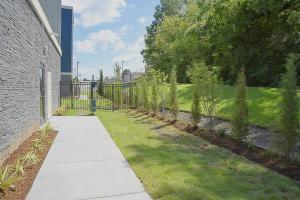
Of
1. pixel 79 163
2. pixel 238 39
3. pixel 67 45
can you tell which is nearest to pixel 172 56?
pixel 67 45

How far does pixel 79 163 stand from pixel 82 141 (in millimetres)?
2362

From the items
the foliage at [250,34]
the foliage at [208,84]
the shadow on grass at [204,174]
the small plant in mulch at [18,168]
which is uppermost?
the foliage at [250,34]

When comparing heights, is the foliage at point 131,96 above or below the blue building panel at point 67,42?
below

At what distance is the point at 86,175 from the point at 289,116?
402cm

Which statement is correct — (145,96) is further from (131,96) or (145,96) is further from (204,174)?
(204,174)

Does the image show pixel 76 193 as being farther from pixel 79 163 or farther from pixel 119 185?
pixel 79 163

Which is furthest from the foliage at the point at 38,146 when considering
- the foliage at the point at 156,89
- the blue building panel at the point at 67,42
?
the blue building panel at the point at 67,42

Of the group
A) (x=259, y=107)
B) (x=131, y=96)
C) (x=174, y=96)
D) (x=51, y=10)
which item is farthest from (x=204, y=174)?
(x=131, y=96)

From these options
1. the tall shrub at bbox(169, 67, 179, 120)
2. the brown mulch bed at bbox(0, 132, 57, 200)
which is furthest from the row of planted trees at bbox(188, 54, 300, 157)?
the brown mulch bed at bbox(0, 132, 57, 200)

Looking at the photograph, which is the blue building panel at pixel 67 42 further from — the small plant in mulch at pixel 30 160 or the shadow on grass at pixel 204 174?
the small plant in mulch at pixel 30 160

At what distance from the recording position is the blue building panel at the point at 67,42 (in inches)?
1361

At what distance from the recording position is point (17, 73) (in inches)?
294

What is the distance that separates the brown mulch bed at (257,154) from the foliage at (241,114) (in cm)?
30

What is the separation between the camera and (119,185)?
5.01 meters
